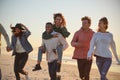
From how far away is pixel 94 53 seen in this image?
7.61 m

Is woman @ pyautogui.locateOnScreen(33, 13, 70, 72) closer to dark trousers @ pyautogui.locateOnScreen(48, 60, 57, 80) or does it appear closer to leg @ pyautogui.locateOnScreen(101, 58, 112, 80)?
dark trousers @ pyautogui.locateOnScreen(48, 60, 57, 80)

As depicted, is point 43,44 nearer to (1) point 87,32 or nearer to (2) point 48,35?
(2) point 48,35

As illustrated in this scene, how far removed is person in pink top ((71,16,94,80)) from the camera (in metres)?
7.97

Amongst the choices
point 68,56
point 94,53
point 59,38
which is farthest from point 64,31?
point 68,56

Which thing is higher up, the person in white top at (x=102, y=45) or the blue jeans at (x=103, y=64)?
the person in white top at (x=102, y=45)

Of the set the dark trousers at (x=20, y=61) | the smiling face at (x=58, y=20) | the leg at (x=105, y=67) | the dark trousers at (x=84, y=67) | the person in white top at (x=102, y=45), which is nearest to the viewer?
the leg at (x=105, y=67)

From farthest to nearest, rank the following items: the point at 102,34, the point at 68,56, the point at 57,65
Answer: the point at 68,56, the point at 57,65, the point at 102,34

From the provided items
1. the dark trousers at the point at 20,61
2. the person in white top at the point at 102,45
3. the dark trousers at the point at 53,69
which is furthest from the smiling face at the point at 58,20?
the dark trousers at the point at 20,61

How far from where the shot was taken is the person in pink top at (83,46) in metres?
7.97

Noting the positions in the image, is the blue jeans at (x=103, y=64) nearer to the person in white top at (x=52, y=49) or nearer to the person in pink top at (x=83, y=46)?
the person in pink top at (x=83, y=46)

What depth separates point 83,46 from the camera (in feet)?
26.7

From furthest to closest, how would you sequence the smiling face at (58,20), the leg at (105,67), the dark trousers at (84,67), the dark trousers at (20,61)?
the dark trousers at (20,61) < the smiling face at (58,20) < the dark trousers at (84,67) < the leg at (105,67)

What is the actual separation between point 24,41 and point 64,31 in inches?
38.4

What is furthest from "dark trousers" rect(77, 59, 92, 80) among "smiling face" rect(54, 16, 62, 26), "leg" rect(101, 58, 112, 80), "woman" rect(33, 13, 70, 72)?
"smiling face" rect(54, 16, 62, 26)
